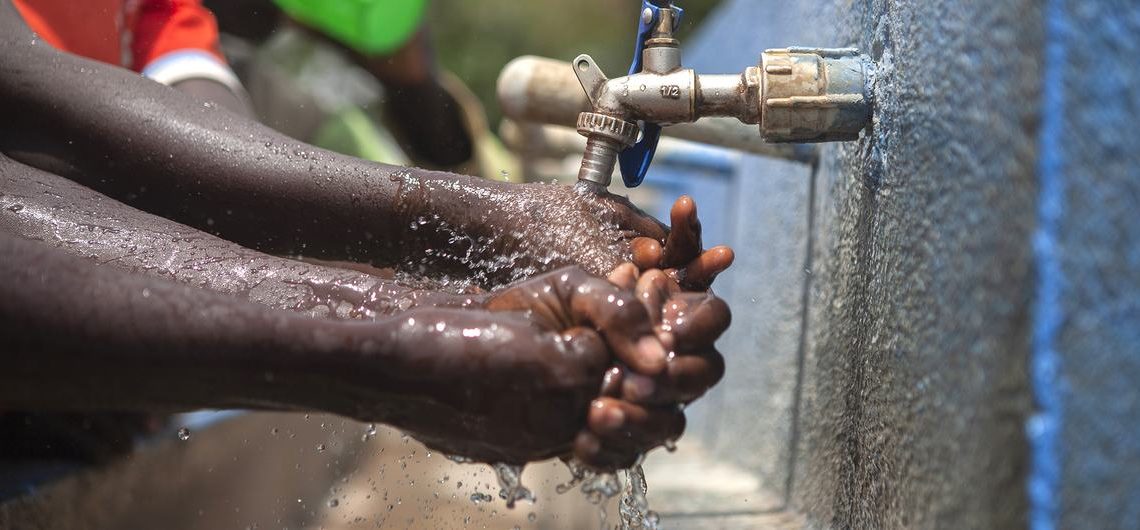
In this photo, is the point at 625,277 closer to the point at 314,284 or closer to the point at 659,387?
the point at 659,387

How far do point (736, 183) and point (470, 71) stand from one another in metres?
7.96

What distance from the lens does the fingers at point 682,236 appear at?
151 cm

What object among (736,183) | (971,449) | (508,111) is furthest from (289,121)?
(971,449)

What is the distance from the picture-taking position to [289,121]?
572 cm

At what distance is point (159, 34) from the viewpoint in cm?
307

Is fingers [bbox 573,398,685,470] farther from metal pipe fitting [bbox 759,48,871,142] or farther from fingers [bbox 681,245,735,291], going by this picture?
metal pipe fitting [bbox 759,48,871,142]

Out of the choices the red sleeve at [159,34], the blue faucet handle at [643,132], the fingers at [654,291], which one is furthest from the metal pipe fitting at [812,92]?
the red sleeve at [159,34]

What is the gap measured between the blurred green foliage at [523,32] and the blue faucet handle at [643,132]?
897 cm

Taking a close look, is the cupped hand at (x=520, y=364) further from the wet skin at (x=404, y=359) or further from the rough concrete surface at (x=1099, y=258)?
the rough concrete surface at (x=1099, y=258)

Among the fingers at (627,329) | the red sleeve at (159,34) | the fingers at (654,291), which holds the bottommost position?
the fingers at (627,329)

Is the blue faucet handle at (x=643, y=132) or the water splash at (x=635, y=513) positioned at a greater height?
the blue faucet handle at (x=643, y=132)

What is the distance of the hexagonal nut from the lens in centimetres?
171

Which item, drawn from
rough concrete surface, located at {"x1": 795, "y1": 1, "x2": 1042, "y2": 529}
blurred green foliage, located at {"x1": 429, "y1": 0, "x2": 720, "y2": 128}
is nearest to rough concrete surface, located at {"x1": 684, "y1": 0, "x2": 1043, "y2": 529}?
rough concrete surface, located at {"x1": 795, "y1": 1, "x2": 1042, "y2": 529}

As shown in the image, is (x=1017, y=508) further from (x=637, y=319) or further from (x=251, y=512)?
(x=251, y=512)
